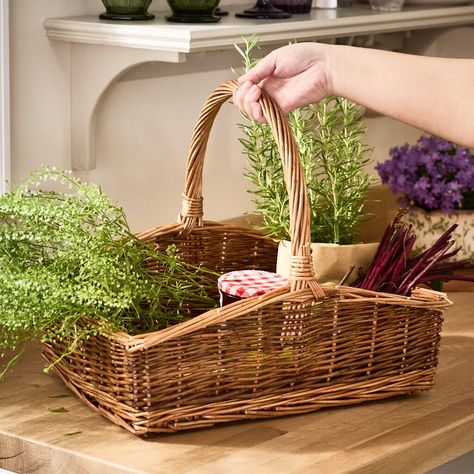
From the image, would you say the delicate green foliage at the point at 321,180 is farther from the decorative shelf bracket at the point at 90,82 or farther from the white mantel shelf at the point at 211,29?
the decorative shelf bracket at the point at 90,82

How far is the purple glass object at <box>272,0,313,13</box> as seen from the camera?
7.14 ft

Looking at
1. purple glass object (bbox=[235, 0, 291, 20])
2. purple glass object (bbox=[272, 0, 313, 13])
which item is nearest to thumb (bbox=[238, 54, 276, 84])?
purple glass object (bbox=[235, 0, 291, 20])

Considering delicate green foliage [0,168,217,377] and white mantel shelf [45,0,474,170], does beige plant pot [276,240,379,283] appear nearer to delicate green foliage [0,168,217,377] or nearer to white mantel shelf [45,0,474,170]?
delicate green foliage [0,168,217,377]

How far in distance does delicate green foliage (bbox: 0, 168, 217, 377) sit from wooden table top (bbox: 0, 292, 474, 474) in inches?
3.3

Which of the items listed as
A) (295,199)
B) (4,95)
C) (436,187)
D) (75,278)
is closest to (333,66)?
(295,199)

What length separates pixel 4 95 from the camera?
72.9 inches

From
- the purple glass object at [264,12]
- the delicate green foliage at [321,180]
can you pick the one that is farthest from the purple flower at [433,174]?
the delicate green foliage at [321,180]

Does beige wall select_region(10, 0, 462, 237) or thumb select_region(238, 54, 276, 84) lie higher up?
thumb select_region(238, 54, 276, 84)

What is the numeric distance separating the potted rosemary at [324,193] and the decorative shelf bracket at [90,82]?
320mm

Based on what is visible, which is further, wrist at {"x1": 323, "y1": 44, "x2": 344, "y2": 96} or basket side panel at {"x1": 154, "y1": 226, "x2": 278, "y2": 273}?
basket side panel at {"x1": 154, "y1": 226, "x2": 278, "y2": 273}

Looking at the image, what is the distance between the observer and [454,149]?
2219 millimetres

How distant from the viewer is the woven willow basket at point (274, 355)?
4.09 ft

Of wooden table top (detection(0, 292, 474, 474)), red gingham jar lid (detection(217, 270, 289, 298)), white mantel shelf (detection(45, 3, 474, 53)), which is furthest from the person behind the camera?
white mantel shelf (detection(45, 3, 474, 53))

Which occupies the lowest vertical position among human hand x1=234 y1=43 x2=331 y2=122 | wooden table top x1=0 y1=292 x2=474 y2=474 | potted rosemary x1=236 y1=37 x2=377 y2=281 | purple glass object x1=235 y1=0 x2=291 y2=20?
wooden table top x1=0 y1=292 x2=474 y2=474
